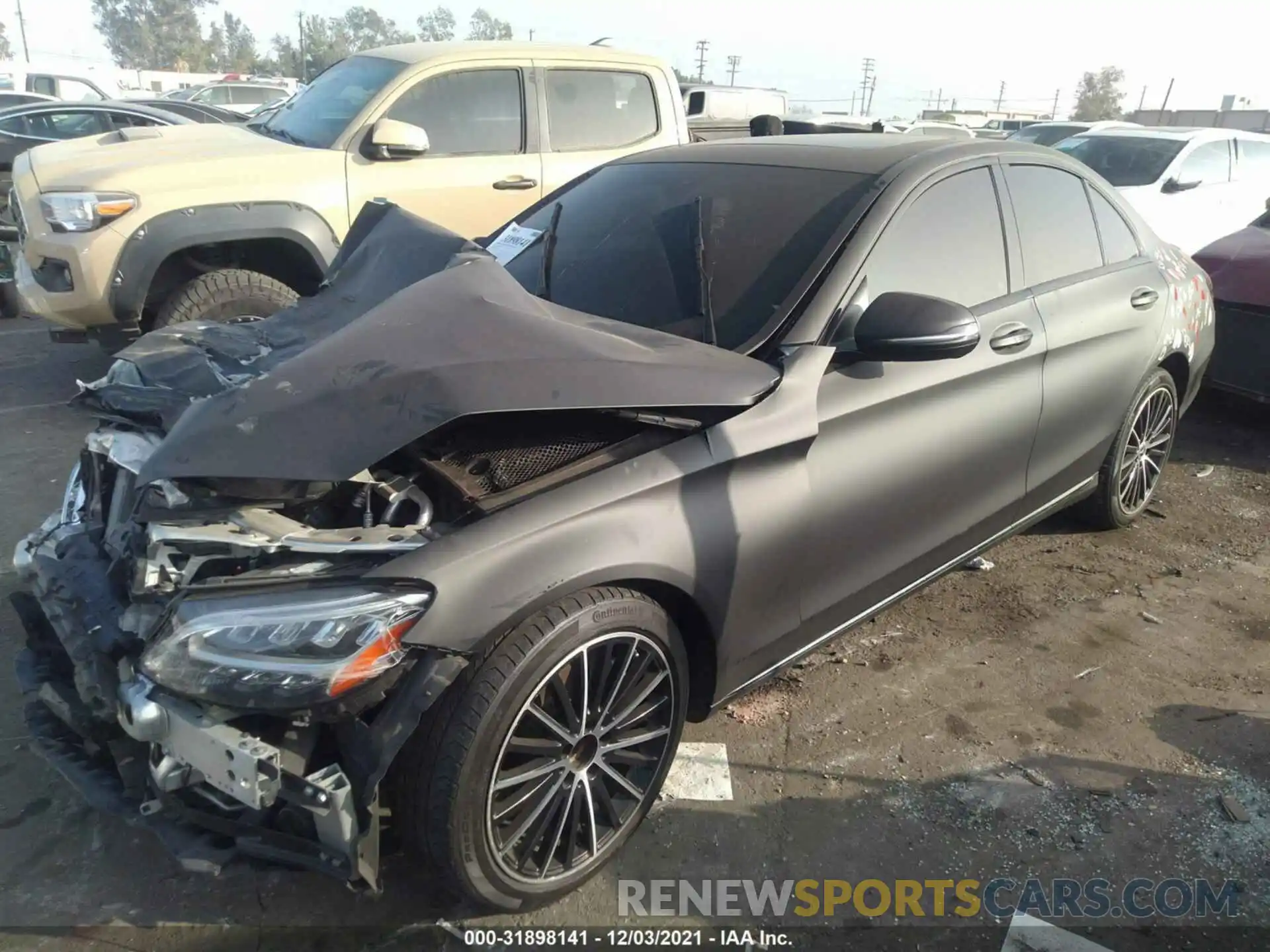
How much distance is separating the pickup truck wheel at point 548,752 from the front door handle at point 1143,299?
2.75 metres

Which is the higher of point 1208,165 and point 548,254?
point 548,254

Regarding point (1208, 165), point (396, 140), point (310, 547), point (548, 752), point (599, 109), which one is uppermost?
point (599, 109)

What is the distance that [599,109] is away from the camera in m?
6.31

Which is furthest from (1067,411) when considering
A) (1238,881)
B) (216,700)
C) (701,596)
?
(216,700)

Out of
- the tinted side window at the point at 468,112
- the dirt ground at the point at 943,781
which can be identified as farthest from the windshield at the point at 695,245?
the tinted side window at the point at 468,112

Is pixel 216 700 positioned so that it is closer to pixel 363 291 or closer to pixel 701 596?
pixel 701 596

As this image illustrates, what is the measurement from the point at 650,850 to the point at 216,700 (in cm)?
126

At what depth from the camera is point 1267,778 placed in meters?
2.85

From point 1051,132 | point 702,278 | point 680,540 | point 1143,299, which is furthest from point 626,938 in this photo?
point 1051,132

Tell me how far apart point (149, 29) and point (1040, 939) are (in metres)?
112

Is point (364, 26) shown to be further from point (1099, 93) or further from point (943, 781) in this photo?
point (943, 781)

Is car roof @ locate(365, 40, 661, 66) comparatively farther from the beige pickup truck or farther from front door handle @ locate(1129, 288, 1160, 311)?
front door handle @ locate(1129, 288, 1160, 311)

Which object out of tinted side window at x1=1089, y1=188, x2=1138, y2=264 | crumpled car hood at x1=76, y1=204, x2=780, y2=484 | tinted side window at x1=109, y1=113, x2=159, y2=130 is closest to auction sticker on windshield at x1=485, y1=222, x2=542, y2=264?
crumpled car hood at x1=76, y1=204, x2=780, y2=484

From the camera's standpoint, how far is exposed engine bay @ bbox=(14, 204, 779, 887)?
6.04ft
